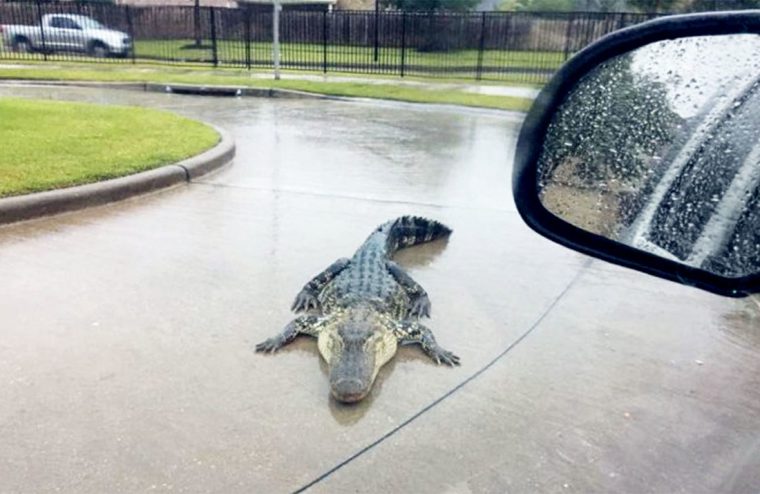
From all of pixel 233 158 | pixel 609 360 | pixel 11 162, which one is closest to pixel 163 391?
pixel 609 360

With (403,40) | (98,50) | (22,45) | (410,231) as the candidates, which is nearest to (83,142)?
(410,231)

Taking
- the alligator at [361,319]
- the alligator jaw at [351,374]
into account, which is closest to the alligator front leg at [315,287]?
the alligator at [361,319]

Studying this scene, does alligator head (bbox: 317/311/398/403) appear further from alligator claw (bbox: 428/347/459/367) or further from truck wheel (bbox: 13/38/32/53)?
truck wheel (bbox: 13/38/32/53)

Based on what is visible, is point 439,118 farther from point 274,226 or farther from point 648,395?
point 648,395

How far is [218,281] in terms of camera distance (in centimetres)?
466

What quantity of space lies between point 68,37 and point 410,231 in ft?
78.2

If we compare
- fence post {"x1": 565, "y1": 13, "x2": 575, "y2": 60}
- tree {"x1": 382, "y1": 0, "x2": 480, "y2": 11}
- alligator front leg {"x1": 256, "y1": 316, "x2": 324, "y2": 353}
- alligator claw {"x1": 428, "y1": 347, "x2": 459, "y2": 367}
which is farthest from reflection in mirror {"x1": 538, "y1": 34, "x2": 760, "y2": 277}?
tree {"x1": 382, "y1": 0, "x2": 480, "y2": 11}

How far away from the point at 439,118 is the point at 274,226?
8.06 meters

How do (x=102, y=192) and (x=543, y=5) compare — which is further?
(x=543, y=5)

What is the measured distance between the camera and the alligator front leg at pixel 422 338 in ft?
12.4

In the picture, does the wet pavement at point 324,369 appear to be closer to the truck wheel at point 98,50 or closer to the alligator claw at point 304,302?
the alligator claw at point 304,302

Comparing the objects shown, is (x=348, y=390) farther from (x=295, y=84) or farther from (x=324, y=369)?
(x=295, y=84)

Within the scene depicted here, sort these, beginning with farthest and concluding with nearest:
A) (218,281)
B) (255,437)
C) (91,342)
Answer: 1. (218,281)
2. (91,342)
3. (255,437)

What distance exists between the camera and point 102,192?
6.21 m
